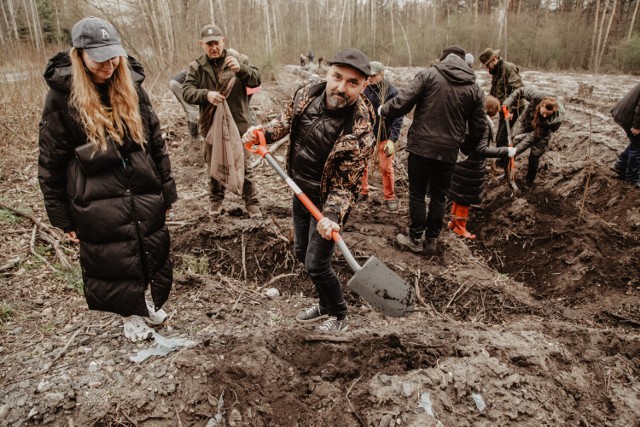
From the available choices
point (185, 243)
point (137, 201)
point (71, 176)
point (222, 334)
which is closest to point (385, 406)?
point (222, 334)

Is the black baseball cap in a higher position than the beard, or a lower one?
→ higher

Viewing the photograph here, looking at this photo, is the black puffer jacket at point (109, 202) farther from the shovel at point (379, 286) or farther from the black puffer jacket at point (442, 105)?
the black puffer jacket at point (442, 105)

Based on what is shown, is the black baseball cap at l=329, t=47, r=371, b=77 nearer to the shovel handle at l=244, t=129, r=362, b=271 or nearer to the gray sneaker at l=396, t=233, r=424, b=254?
the shovel handle at l=244, t=129, r=362, b=271

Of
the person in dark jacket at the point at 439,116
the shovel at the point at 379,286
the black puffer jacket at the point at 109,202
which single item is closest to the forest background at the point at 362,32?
the black puffer jacket at the point at 109,202

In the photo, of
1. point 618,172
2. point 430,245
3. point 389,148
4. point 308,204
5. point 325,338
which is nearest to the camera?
point 308,204

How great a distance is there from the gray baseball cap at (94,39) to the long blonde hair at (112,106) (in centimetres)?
8

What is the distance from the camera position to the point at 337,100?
2.29 metres

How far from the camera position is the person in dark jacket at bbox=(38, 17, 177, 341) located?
2.00m

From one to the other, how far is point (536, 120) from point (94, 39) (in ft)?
17.9

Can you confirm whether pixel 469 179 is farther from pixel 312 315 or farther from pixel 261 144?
pixel 261 144

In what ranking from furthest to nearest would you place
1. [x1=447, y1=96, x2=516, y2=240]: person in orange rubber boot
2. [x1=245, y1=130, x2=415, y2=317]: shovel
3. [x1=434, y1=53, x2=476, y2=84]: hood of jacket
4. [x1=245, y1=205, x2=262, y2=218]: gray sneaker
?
[x1=245, y1=205, x2=262, y2=218]: gray sneaker, [x1=447, y1=96, x2=516, y2=240]: person in orange rubber boot, [x1=434, y1=53, x2=476, y2=84]: hood of jacket, [x1=245, y1=130, x2=415, y2=317]: shovel

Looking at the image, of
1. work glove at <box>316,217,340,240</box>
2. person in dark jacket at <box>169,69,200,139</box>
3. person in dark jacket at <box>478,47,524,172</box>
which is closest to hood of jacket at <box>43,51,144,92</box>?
work glove at <box>316,217,340,240</box>

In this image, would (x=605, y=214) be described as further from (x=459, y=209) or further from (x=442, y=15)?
(x=442, y=15)

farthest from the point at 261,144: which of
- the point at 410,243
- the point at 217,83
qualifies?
the point at 410,243
